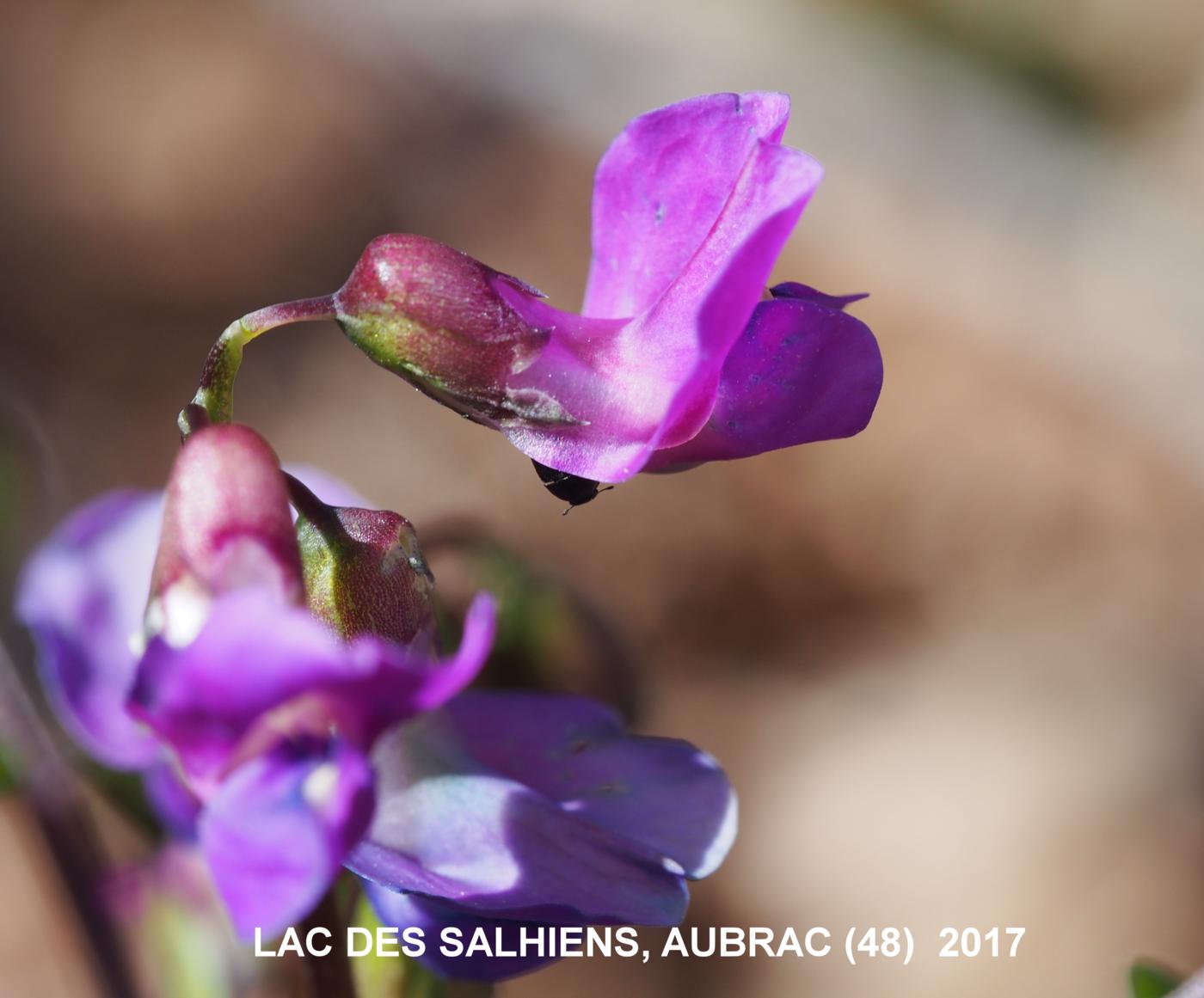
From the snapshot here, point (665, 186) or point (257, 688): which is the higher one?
point (665, 186)

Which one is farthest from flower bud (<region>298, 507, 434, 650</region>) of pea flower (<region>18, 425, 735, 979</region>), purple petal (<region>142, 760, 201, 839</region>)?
purple petal (<region>142, 760, 201, 839</region>)

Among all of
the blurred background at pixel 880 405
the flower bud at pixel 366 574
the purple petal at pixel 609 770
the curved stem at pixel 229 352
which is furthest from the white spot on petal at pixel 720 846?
the blurred background at pixel 880 405

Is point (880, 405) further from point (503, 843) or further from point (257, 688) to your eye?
point (257, 688)

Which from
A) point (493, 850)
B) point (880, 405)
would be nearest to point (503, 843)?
point (493, 850)

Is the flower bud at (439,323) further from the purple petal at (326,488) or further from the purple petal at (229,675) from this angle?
the purple petal at (326,488)

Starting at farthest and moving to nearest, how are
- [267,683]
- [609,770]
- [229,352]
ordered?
[609,770] → [229,352] → [267,683]

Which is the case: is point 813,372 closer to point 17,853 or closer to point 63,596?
point 63,596

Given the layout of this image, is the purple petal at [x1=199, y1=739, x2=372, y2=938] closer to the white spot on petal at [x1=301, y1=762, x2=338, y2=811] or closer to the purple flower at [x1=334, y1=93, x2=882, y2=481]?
the white spot on petal at [x1=301, y1=762, x2=338, y2=811]
